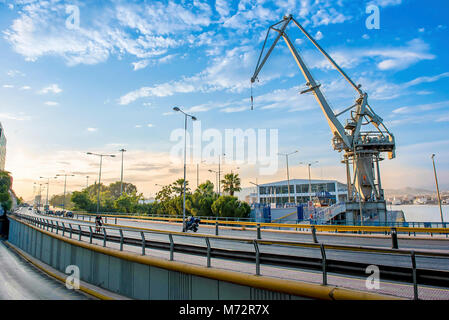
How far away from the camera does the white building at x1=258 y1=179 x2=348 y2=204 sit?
101 metres

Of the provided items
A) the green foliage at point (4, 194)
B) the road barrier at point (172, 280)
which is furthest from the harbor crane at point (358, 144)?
the green foliage at point (4, 194)

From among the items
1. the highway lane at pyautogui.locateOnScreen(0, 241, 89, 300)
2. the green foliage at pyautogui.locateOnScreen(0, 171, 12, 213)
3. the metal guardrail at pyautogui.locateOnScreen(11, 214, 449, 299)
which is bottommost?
the highway lane at pyautogui.locateOnScreen(0, 241, 89, 300)

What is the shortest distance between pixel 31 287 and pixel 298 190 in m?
97.8

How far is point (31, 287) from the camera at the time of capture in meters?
17.9

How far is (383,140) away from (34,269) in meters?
51.8

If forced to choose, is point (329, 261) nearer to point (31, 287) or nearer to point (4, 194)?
point (31, 287)

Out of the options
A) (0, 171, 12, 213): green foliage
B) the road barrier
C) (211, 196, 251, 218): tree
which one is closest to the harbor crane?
(211, 196, 251, 218): tree

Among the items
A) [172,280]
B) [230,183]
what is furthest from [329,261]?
[230,183]

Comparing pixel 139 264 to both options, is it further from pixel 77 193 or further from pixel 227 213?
pixel 77 193

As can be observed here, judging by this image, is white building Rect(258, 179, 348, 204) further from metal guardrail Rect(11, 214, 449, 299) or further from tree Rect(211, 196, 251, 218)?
metal guardrail Rect(11, 214, 449, 299)

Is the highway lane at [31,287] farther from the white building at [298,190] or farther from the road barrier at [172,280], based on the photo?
the white building at [298,190]

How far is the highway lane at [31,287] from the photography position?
48.3ft

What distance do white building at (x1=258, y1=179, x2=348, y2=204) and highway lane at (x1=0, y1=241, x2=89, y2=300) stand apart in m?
88.2
